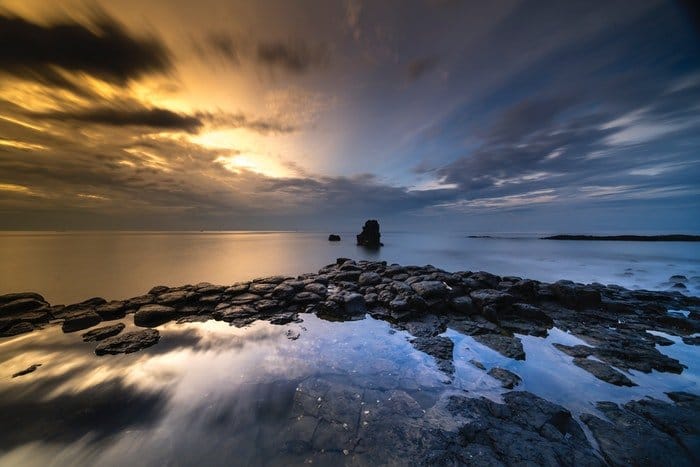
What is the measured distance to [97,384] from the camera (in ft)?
20.7

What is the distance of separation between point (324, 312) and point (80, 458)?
821 centimetres

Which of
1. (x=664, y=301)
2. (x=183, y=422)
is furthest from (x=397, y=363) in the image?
(x=664, y=301)

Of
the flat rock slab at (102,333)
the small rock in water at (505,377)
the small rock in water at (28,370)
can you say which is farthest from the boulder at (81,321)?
the small rock in water at (505,377)

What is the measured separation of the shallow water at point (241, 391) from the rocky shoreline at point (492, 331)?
12.1 inches

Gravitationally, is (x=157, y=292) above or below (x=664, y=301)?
above

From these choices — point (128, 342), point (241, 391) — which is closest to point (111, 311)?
point (128, 342)

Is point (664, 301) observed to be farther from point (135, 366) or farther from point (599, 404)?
point (135, 366)

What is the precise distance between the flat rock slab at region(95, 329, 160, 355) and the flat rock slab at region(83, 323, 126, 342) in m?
0.62

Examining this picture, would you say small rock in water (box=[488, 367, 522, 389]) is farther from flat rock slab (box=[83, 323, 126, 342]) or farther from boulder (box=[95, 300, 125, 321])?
boulder (box=[95, 300, 125, 321])

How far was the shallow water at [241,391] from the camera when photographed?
14.6 feet

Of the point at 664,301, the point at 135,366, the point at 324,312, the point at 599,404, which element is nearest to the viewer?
the point at 599,404

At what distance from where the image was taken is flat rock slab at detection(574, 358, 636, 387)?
6180 mm

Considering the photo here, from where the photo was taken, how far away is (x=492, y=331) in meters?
9.38

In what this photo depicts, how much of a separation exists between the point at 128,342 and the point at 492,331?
42.1ft
